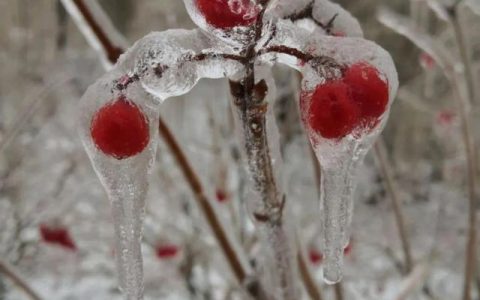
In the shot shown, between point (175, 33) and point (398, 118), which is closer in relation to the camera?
point (175, 33)

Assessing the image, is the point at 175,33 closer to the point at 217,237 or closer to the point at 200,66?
the point at 200,66

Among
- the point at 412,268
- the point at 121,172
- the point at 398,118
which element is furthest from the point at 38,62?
the point at 121,172

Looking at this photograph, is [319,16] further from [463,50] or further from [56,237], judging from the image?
[56,237]

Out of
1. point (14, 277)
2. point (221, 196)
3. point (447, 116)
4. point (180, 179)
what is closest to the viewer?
point (14, 277)

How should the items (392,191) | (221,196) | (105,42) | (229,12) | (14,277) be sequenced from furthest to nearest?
(221,196) < (392,191) < (14,277) < (105,42) < (229,12)

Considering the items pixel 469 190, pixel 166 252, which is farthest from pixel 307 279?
pixel 166 252

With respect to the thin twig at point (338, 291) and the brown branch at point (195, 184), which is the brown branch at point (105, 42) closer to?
the brown branch at point (195, 184)
